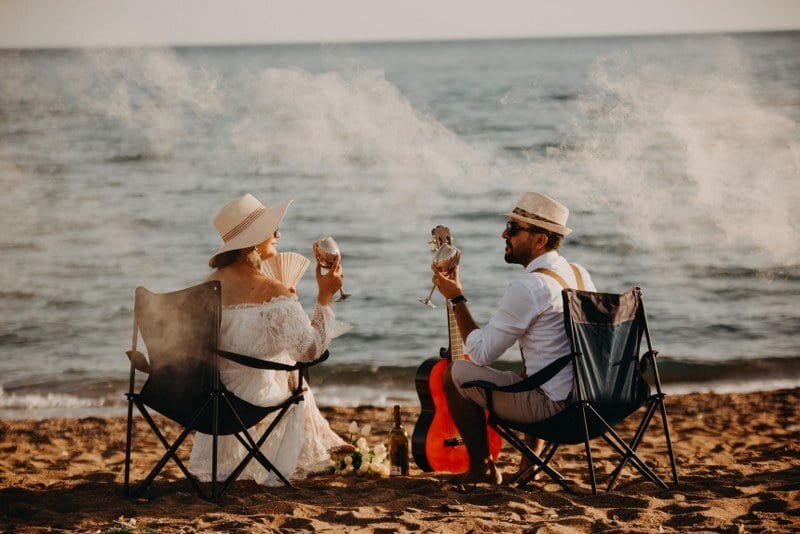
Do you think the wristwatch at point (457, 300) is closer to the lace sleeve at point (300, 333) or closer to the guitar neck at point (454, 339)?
the guitar neck at point (454, 339)

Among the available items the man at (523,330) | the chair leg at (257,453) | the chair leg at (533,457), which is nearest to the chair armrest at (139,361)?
the chair leg at (257,453)

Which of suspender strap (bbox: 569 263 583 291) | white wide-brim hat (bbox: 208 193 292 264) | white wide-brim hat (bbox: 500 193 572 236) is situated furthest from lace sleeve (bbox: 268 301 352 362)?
Result: suspender strap (bbox: 569 263 583 291)

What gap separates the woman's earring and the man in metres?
0.82

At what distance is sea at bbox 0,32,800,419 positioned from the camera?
9195 millimetres

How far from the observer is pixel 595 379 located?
4098 millimetres

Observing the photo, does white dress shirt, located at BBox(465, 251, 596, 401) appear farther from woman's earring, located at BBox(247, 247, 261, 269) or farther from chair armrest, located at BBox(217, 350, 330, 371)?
woman's earring, located at BBox(247, 247, 261, 269)

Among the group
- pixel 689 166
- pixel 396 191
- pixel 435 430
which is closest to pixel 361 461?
pixel 435 430

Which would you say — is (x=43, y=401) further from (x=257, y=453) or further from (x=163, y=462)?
(x=257, y=453)

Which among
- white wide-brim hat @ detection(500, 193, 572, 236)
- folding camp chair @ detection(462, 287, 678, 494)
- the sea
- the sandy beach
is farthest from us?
the sea

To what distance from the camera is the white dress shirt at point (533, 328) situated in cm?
409

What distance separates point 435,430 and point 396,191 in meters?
13.9

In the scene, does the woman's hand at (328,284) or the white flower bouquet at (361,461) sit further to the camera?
the white flower bouquet at (361,461)

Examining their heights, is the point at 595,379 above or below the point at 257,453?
above

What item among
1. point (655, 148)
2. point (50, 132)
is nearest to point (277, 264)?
point (655, 148)
